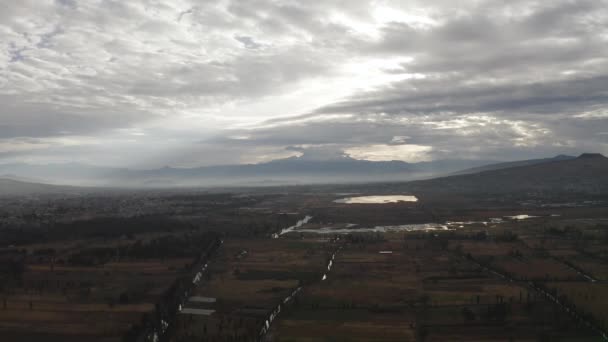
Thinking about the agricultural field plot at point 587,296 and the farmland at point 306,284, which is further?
the agricultural field plot at point 587,296

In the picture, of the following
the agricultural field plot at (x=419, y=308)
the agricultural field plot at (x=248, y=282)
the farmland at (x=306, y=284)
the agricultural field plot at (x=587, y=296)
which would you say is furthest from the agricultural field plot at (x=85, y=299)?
the agricultural field plot at (x=587, y=296)

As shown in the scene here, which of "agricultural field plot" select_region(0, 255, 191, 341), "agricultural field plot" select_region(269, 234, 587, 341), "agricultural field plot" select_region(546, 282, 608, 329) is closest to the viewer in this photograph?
"agricultural field plot" select_region(269, 234, 587, 341)

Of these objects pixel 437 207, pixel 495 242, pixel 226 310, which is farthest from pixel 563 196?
pixel 226 310

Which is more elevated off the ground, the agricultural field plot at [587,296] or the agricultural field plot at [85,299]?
the agricultural field plot at [587,296]

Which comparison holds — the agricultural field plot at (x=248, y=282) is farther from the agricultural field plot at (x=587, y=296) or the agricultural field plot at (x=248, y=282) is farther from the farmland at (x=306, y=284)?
the agricultural field plot at (x=587, y=296)

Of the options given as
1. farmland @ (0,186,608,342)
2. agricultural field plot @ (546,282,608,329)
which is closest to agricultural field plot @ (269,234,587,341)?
farmland @ (0,186,608,342)

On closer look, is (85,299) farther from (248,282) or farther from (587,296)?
(587,296)

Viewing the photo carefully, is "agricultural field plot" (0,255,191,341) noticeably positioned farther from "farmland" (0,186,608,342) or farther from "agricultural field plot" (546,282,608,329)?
"agricultural field plot" (546,282,608,329)

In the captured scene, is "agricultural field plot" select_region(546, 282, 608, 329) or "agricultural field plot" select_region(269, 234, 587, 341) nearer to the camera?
"agricultural field plot" select_region(269, 234, 587, 341)
